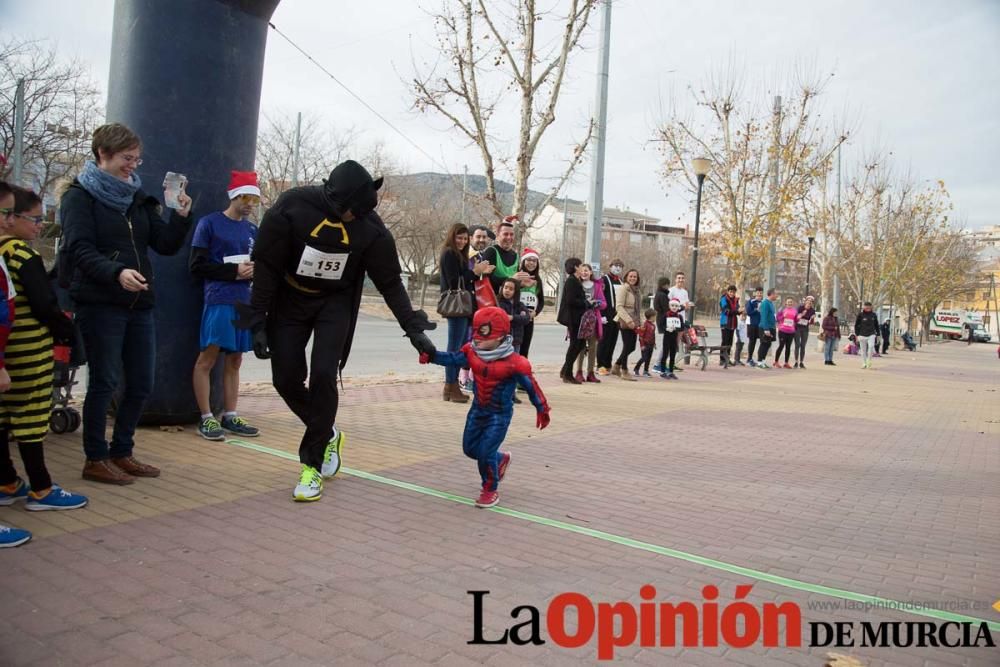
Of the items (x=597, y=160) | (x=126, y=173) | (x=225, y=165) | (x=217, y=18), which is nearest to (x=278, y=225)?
(x=126, y=173)

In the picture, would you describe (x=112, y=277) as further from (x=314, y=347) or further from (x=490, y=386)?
(x=490, y=386)

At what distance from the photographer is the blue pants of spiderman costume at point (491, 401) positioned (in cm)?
477

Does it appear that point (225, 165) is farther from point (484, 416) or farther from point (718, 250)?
point (718, 250)

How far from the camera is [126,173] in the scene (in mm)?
4633

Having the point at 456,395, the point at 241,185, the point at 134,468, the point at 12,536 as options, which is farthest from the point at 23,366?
the point at 456,395

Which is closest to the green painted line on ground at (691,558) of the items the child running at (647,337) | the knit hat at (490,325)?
the knit hat at (490,325)

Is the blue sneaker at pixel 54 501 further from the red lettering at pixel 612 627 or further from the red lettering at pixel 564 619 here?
the red lettering at pixel 612 627

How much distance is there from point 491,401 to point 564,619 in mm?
1785

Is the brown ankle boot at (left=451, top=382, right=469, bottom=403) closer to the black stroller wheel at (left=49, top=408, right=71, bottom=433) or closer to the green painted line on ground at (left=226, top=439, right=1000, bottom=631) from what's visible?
the green painted line on ground at (left=226, top=439, right=1000, bottom=631)

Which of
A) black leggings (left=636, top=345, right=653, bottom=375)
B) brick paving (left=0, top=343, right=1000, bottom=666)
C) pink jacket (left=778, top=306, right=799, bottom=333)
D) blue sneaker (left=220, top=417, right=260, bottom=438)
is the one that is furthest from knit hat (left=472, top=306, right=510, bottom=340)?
pink jacket (left=778, top=306, right=799, bottom=333)

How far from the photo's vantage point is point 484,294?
29.6 ft

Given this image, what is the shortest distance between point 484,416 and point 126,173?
260 cm

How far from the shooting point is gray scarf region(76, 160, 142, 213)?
4512 mm

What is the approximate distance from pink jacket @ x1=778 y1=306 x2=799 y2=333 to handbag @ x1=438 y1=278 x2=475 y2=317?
1342 centimetres
